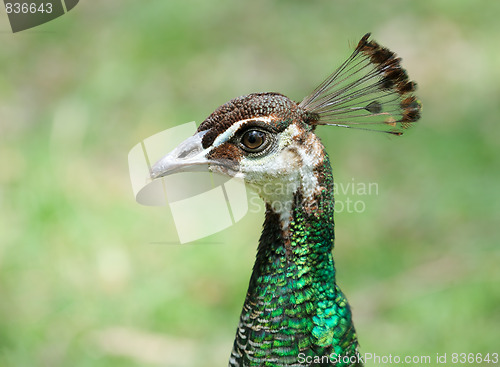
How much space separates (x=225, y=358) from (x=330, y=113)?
146 centimetres

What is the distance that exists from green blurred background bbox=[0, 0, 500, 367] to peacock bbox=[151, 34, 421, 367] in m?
1.20

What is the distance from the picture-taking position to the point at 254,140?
1.50m

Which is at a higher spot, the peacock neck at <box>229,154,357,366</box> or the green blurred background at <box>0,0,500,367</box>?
the green blurred background at <box>0,0,500,367</box>

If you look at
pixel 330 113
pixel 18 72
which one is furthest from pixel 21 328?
pixel 18 72

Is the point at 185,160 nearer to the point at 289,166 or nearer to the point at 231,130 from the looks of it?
the point at 231,130

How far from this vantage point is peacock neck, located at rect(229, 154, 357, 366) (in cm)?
151

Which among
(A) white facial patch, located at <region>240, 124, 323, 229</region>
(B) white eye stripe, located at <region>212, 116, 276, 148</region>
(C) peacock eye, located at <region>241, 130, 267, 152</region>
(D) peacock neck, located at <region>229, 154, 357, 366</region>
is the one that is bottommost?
(D) peacock neck, located at <region>229, 154, 357, 366</region>

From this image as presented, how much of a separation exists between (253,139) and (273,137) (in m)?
0.05

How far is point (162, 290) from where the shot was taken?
2.88 metres

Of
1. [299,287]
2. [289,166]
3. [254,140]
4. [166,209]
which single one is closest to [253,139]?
[254,140]

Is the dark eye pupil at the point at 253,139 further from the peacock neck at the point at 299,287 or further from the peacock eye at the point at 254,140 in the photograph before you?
the peacock neck at the point at 299,287

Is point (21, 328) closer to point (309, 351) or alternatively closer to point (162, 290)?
point (162, 290)

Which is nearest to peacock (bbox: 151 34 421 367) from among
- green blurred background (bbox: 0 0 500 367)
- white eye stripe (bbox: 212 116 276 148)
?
white eye stripe (bbox: 212 116 276 148)

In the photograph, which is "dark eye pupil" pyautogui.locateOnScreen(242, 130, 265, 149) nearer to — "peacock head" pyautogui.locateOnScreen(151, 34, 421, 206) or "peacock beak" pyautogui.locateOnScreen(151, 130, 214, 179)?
"peacock head" pyautogui.locateOnScreen(151, 34, 421, 206)
